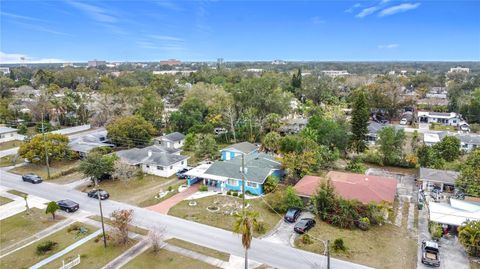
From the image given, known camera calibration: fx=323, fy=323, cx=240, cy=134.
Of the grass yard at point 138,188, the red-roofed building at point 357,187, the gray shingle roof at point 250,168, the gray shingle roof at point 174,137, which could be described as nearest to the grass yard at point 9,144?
the gray shingle roof at point 174,137

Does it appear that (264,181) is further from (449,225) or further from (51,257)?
(51,257)

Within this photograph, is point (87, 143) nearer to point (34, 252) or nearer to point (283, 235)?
point (34, 252)

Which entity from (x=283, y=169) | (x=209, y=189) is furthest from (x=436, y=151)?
(x=209, y=189)

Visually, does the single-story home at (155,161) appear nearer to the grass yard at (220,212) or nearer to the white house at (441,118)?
the grass yard at (220,212)

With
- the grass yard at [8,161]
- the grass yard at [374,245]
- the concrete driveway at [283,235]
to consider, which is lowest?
the grass yard at [374,245]

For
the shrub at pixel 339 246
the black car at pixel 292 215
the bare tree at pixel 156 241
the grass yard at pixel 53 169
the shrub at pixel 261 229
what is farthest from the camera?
the grass yard at pixel 53 169

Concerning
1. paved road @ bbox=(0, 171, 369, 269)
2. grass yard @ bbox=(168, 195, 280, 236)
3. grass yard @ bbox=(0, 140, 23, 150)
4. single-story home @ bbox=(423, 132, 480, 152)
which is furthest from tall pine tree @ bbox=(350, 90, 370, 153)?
grass yard @ bbox=(0, 140, 23, 150)

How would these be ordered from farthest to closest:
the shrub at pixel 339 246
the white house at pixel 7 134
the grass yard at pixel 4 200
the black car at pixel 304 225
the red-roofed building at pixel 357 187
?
the white house at pixel 7 134
the grass yard at pixel 4 200
the red-roofed building at pixel 357 187
the black car at pixel 304 225
the shrub at pixel 339 246
